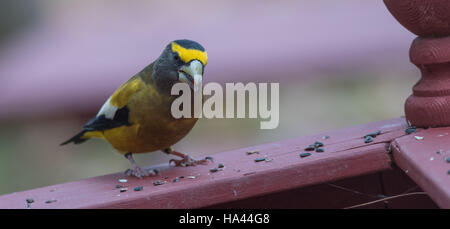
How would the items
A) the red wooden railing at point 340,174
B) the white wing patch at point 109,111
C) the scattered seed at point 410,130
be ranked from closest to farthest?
the red wooden railing at point 340,174 → the scattered seed at point 410,130 → the white wing patch at point 109,111

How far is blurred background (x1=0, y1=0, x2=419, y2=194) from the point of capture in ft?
24.9

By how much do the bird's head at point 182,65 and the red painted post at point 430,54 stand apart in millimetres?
966

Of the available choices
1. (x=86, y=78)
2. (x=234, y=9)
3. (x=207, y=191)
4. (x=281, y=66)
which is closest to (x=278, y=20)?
(x=234, y=9)

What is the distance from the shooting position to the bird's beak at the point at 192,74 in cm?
309

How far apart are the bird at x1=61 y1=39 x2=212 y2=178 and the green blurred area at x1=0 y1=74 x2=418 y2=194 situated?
387 cm

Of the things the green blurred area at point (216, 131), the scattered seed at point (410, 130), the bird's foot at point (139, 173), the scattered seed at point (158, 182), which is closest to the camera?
the scattered seed at point (410, 130)

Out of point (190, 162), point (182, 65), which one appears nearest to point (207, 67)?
point (182, 65)

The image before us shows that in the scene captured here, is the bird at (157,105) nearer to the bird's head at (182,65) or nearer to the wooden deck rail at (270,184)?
the bird's head at (182,65)

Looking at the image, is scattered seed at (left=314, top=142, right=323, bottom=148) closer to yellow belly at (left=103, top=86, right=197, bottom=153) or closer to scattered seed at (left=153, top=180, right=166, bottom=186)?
scattered seed at (left=153, top=180, right=166, bottom=186)

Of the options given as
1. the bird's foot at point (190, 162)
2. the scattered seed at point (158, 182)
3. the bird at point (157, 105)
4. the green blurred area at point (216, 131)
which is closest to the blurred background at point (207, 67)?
the green blurred area at point (216, 131)

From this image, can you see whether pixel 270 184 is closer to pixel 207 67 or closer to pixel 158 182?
pixel 158 182

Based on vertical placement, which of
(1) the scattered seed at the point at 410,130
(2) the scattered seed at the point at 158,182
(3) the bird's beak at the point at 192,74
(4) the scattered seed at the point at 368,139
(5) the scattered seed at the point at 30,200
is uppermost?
(3) the bird's beak at the point at 192,74
